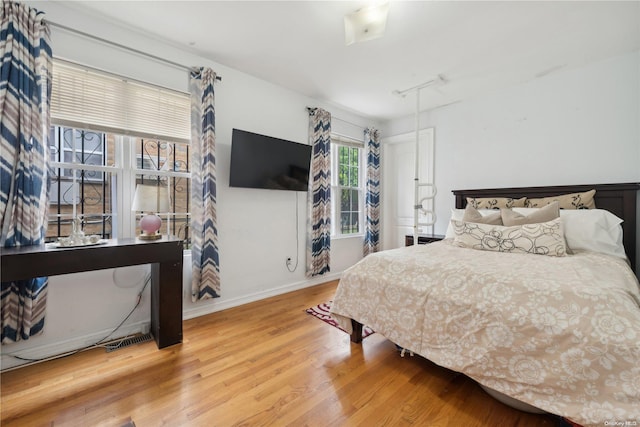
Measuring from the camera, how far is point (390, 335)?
5.74 ft

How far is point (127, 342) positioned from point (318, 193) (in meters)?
2.46

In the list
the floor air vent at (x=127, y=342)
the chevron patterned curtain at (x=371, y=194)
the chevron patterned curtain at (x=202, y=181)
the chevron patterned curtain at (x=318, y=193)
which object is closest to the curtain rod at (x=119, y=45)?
the chevron patterned curtain at (x=202, y=181)

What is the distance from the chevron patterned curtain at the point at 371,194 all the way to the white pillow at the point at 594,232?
2404mm

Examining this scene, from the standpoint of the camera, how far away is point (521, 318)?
4.05 feet

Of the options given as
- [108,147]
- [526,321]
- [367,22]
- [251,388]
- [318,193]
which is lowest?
[251,388]

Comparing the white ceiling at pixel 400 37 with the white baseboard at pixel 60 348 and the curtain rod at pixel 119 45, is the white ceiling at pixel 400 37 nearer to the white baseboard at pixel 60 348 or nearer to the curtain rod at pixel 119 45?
the curtain rod at pixel 119 45

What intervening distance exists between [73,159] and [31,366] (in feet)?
4.89

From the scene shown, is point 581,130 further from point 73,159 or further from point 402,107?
point 73,159


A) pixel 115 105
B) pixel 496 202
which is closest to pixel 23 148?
pixel 115 105

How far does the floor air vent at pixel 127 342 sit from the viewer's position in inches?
78.1

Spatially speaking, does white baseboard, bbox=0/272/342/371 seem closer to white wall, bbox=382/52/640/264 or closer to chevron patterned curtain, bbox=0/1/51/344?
chevron patterned curtain, bbox=0/1/51/344

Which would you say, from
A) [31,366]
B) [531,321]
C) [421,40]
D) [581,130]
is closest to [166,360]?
[31,366]

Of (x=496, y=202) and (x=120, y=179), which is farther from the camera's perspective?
(x=496, y=202)

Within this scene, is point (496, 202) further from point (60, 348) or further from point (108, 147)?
point (60, 348)
